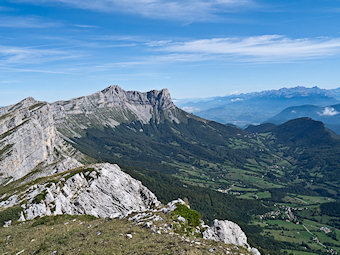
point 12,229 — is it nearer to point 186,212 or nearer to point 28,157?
point 186,212

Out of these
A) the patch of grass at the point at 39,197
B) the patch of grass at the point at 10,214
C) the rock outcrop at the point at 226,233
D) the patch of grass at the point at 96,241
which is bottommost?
the rock outcrop at the point at 226,233

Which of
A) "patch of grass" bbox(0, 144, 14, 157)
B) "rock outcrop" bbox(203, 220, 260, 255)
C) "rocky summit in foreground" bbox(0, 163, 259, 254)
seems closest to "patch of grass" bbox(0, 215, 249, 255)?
"rocky summit in foreground" bbox(0, 163, 259, 254)

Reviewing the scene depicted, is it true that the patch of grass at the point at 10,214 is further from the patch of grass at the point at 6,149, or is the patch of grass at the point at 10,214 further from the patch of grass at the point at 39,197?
the patch of grass at the point at 6,149

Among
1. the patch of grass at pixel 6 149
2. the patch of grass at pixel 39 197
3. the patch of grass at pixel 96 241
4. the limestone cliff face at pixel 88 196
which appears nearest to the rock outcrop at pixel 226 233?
the patch of grass at pixel 96 241

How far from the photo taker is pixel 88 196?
7950 cm

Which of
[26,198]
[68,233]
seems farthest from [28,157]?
[68,233]

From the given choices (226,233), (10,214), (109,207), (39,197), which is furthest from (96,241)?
(39,197)

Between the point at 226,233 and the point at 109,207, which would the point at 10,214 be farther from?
the point at 226,233

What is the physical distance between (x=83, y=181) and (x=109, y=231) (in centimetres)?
4737

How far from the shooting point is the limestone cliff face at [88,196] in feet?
241

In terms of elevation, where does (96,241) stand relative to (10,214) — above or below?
above

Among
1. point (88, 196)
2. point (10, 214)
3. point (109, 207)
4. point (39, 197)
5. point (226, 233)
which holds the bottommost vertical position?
point (109, 207)

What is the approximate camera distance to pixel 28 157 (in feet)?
656

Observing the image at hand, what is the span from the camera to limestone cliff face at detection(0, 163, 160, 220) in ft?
241
